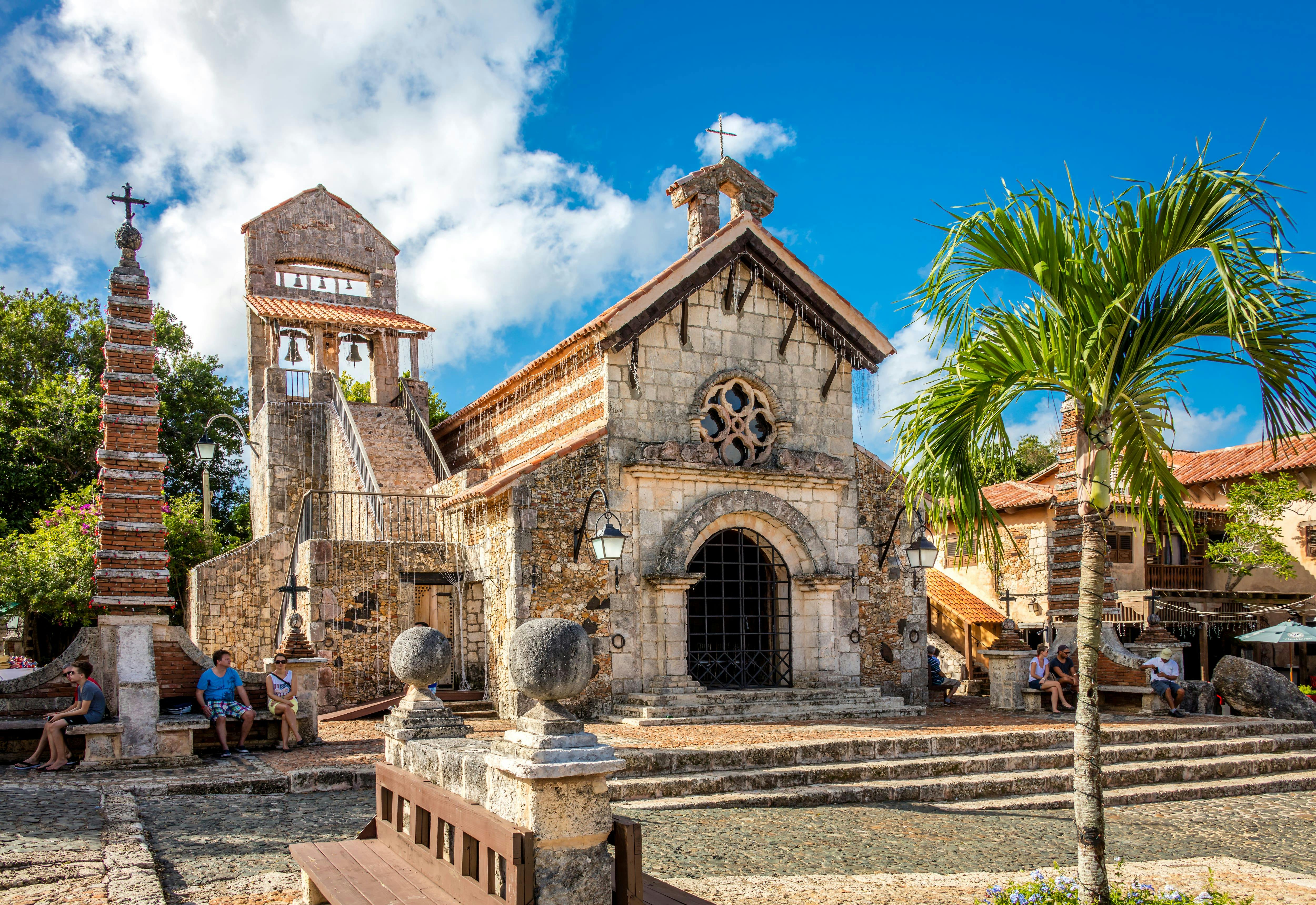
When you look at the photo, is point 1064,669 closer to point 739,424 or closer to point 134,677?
point 739,424

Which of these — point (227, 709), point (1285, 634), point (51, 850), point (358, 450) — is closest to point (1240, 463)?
point (1285, 634)

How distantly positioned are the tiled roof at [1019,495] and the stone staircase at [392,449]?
1305cm

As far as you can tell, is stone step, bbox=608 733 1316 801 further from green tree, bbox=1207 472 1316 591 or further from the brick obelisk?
green tree, bbox=1207 472 1316 591

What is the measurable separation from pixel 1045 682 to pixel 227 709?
1097 cm

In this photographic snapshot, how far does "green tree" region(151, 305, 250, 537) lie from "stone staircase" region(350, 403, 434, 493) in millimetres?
13337

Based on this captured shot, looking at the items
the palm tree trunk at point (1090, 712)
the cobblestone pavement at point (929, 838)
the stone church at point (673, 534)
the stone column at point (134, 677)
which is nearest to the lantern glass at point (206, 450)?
the stone church at point (673, 534)

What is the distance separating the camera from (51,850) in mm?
6469

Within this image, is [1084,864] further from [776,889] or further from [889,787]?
[889,787]

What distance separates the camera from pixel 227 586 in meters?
16.0

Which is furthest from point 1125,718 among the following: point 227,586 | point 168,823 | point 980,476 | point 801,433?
point 227,586

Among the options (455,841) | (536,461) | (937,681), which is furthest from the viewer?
(937,681)

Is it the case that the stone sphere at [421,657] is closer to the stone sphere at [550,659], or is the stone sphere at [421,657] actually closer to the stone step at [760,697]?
the stone sphere at [550,659]

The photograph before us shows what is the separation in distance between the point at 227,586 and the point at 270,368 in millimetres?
6553

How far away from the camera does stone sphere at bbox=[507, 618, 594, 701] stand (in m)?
3.85
